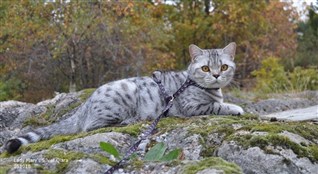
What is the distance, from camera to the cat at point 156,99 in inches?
190

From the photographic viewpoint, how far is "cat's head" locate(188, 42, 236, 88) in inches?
202

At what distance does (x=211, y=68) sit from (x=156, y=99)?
Result: 65cm

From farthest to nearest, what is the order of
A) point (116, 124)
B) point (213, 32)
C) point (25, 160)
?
point (213, 32) < point (116, 124) < point (25, 160)

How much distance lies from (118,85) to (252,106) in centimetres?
353

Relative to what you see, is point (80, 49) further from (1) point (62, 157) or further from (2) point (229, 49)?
(1) point (62, 157)

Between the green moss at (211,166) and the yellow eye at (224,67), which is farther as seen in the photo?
the yellow eye at (224,67)

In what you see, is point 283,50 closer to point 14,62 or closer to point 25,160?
point 14,62

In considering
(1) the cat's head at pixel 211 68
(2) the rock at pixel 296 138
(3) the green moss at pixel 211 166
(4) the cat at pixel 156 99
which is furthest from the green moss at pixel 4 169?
(1) the cat's head at pixel 211 68

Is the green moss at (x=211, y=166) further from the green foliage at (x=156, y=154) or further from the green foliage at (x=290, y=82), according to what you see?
the green foliage at (x=290, y=82)

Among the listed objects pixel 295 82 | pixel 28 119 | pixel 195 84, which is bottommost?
pixel 295 82

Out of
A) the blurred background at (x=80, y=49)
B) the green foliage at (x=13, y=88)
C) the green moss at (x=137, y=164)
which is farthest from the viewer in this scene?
the green foliage at (x=13, y=88)

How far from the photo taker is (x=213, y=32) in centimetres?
1928

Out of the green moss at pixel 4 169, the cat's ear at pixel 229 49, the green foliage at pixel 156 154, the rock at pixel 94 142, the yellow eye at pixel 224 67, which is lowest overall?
the rock at pixel 94 142

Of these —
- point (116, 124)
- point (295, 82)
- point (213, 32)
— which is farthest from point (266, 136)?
point (213, 32)
